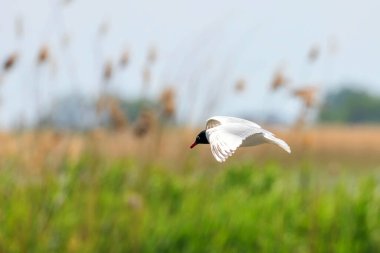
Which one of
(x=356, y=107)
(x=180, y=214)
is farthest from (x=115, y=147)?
(x=356, y=107)

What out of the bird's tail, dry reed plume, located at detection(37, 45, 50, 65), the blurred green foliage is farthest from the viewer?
the blurred green foliage

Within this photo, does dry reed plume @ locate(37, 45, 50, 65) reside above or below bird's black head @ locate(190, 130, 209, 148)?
below

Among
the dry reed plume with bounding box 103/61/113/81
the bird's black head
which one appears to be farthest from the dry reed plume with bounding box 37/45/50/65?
the bird's black head

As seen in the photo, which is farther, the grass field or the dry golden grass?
the dry golden grass

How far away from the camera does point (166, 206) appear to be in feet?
21.0

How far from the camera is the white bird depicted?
769mm

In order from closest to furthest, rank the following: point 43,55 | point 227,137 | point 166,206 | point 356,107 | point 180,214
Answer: point 227,137 → point 43,55 → point 180,214 → point 166,206 → point 356,107

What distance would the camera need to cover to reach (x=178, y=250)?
5605mm

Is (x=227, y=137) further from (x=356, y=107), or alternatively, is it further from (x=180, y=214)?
(x=356, y=107)

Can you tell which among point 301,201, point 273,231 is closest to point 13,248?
point 273,231

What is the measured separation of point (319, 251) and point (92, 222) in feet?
4.52

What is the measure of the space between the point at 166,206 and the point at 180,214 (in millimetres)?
453

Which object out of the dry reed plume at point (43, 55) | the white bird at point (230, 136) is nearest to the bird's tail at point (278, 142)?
the white bird at point (230, 136)

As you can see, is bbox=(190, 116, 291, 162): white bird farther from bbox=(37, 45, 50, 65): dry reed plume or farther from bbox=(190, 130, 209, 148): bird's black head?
bbox=(37, 45, 50, 65): dry reed plume
